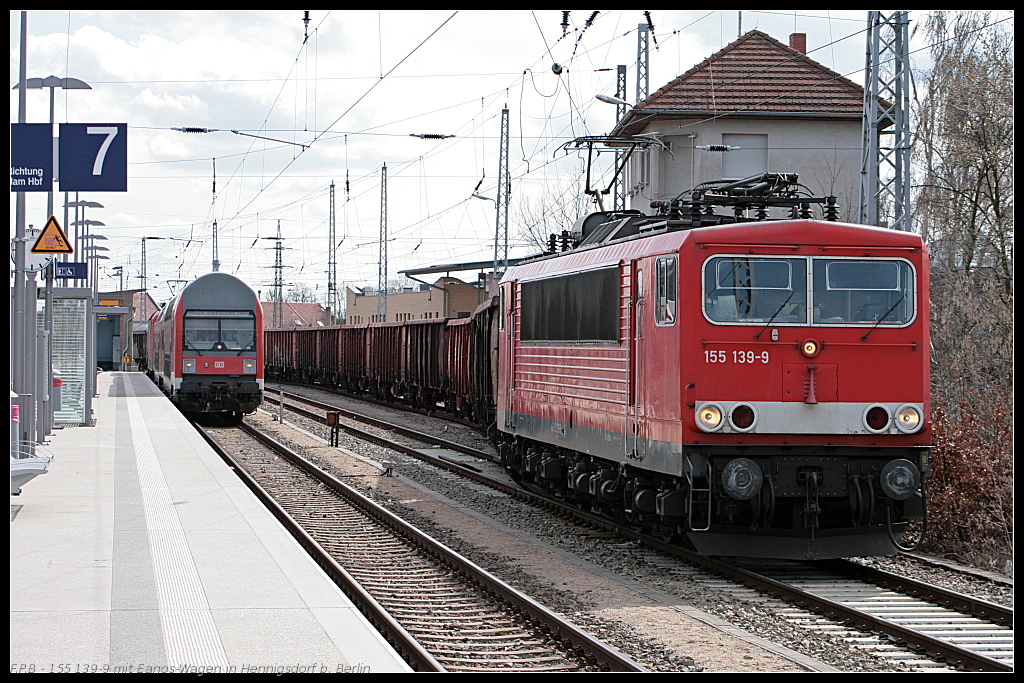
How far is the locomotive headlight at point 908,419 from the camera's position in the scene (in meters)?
9.78

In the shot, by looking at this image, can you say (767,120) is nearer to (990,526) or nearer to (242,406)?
(242,406)

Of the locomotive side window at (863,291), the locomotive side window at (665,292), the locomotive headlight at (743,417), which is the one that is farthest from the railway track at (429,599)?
the locomotive side window at (863,291)

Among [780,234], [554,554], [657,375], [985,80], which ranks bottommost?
[554,554]

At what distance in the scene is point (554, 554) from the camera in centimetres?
1123

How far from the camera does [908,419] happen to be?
981cm

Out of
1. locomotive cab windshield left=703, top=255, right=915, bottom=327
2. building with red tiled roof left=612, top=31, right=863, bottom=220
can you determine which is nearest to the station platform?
locomotive cab windshield left=703, top=255, right=915, bottom=327

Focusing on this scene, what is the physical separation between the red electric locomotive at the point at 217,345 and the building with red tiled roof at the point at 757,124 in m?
11.7

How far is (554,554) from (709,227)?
3.78 meters

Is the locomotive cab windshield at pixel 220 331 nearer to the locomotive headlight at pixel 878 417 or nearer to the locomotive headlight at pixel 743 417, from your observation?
the locomotive headlight at pixel 743 417

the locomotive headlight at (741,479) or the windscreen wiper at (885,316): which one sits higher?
the windscreen wiper at (885,316)

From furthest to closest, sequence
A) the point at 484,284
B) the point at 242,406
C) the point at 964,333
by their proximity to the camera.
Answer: the point at 484,284, the point at 242,406, the point at 964,333

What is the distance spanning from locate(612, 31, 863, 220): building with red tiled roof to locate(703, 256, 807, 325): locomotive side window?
69.1 ft

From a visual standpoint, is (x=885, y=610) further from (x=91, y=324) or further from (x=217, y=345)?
(x=91, y=324)

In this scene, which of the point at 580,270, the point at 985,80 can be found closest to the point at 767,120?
the point at 985,80
